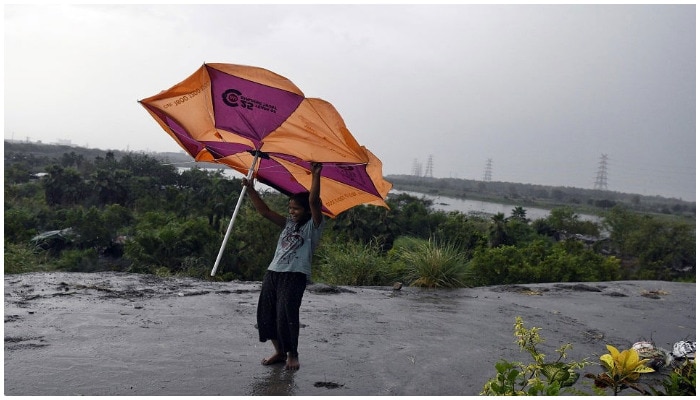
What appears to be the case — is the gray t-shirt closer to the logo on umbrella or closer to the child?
the child

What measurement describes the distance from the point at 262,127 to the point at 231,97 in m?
0.31

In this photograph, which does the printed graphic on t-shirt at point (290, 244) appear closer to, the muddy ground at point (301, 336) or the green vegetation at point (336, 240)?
the muddy ground at point (301, 336)

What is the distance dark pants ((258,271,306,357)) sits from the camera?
4551mm

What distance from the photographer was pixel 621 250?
44594 millimetres

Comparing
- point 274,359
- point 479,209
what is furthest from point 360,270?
point 479,209

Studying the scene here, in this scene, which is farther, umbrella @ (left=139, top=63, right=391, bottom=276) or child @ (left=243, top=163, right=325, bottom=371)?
child @ (left=243, top=163, right=325, bottom=371)

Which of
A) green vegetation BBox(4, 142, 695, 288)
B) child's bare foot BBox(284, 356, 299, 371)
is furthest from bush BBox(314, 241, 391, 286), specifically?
child's bare foot BBox(284, 356, 299, 371)

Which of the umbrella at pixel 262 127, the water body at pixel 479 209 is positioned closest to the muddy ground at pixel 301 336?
the umbrella at pixel 262 127

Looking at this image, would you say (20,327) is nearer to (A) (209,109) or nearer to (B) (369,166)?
(A) (209,109)

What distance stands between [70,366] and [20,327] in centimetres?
158

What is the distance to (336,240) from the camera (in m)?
24.3

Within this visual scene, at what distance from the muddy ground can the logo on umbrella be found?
81.8 inches

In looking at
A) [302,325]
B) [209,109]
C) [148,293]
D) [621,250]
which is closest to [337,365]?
[302,325]

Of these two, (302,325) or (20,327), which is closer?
(20,327)
